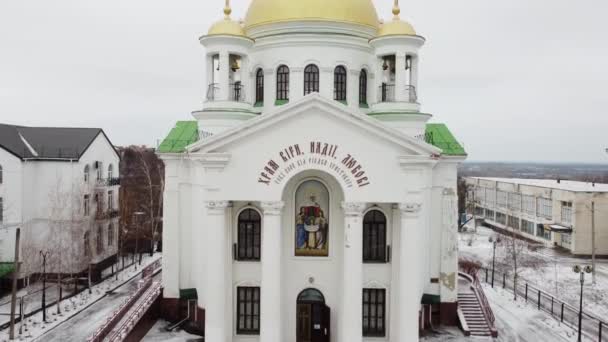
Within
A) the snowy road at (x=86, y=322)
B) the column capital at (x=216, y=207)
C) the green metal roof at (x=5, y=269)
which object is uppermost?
the column capital at (x=216, y=207)

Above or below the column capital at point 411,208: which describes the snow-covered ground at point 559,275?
below

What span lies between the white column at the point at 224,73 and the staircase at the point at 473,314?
15.1 metres

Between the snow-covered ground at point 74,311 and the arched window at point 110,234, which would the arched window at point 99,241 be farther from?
the snow-covered ground at point 74,311

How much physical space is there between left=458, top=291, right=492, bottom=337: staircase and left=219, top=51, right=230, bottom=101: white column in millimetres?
15131

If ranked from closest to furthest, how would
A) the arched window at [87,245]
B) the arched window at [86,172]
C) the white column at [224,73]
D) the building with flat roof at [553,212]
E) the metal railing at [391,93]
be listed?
the white column at [224,73]
the metal railing at [391,93]
the arched window at [87,245]
the arched window at [86,172]
the building with flat roof at [553,212]

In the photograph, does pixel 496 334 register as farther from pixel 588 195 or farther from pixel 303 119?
pixel 588 195

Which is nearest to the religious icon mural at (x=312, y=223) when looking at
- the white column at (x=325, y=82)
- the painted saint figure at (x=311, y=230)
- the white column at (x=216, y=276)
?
the painted saint figure at (x=311, y=230)

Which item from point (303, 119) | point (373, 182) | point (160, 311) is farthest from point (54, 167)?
point (373, 182)

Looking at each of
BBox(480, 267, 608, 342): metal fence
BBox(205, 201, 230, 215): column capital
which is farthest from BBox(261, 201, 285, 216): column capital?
BBox(480, 267, 608, 342): metal fence

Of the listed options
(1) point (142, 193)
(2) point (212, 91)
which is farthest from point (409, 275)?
(1) point (142, 193)

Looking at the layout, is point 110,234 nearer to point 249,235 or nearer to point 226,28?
point 249,235

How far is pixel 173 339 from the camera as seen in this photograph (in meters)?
22.8

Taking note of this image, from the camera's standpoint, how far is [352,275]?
19953 mm

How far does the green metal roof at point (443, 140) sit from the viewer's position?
80.5 ft
